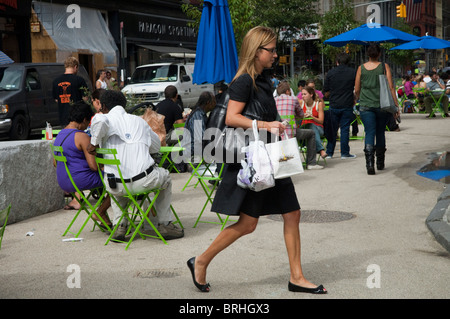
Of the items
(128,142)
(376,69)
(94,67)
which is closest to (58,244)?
(128,142)

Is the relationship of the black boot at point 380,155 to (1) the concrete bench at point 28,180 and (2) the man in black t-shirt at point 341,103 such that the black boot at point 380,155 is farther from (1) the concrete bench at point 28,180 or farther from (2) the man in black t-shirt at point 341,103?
(1) the concrete bench at point 28,180

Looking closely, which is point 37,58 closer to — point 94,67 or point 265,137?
point 94,67

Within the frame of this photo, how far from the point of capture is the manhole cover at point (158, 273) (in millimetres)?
5434

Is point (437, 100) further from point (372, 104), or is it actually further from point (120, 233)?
point (120, 233)

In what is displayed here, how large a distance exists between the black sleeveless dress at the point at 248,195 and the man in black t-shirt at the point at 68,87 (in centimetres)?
668

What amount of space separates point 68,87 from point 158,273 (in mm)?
6334

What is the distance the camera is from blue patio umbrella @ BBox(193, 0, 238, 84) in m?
12.2

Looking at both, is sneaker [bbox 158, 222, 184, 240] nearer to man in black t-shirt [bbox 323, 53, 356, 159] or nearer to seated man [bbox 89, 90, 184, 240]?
seated man [bbox 89, 90, 184, 240]

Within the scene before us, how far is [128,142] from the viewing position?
6469 mm

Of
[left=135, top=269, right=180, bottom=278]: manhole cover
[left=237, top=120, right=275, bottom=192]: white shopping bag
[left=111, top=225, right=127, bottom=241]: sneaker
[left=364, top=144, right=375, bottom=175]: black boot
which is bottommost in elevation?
[left=135, top=269, right=180, bottom=278]: manhole cover

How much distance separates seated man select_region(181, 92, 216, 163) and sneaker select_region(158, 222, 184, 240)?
3.27 m

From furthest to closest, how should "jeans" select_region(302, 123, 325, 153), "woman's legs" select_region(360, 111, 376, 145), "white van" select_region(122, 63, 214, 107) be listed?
1. "white van" select_region(122, 63, 214, 107)
2. "jeans" select_region(302, 123, 325, 153)
3. "woman's legs" select_region(360, 111, 376, 145)

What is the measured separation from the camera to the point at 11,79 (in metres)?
18.2

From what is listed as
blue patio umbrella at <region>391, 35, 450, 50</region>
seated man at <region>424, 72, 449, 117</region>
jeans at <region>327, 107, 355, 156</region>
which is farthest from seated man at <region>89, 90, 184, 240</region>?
blue patio umbrella at <region>391, 35, 450, 50</region>
